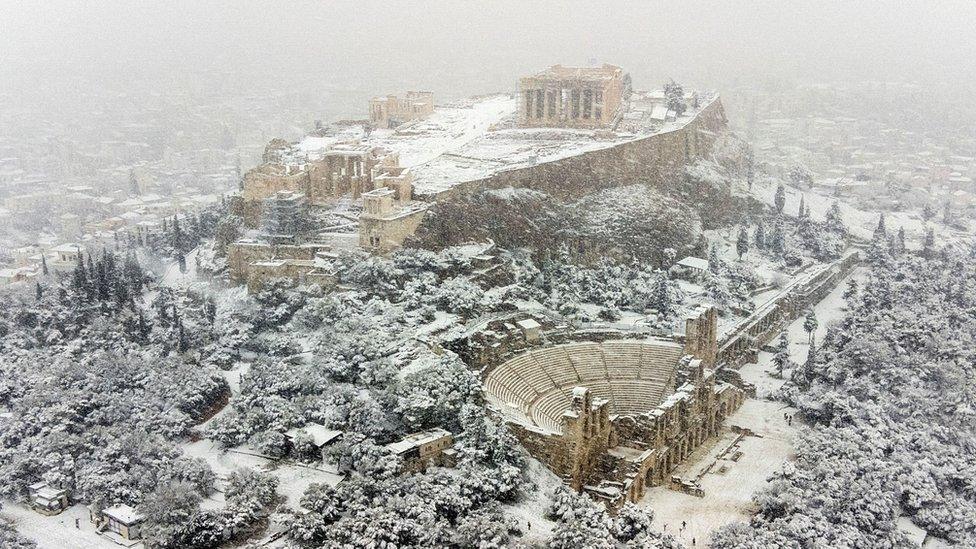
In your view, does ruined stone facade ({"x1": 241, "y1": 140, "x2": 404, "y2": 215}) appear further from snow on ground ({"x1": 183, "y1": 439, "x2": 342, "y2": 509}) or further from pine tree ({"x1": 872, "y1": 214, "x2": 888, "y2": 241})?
pine tree ({"x1": 872, "y1": 214, "x2": 888, "y2": 241})

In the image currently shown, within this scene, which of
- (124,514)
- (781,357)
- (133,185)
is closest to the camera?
(124,514)

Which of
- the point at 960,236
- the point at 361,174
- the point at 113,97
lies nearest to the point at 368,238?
the point at 361,174

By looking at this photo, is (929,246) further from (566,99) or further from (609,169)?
(566,99)

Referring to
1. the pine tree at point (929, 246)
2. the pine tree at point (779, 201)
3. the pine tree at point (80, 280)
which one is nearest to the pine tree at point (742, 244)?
the pine tree at point (779, 201)

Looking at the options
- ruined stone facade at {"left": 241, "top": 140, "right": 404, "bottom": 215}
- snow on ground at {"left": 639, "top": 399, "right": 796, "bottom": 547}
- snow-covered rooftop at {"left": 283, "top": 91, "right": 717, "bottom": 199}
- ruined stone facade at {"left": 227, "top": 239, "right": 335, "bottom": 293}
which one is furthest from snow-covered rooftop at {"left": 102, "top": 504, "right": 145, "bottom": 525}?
snow-covered rooftop at {"left": 283, "top": 91, "right": 717, "bottom": 199}

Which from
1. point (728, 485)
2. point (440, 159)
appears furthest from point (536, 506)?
point (440, 159)

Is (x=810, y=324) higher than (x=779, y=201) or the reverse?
the reverse

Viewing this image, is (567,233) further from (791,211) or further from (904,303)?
(791,211)
